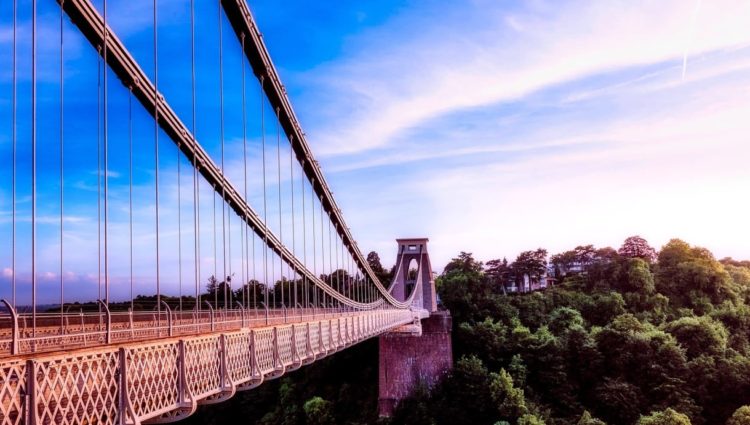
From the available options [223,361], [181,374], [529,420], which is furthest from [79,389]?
[529,420]

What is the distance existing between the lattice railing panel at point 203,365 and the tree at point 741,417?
29336 mm

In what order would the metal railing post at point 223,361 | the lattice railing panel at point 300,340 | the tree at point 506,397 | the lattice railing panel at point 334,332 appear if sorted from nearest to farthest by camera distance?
the metal railing post at point 223,361 → the lattice railing panel at point 300,340 → the lattice railing panel at point 334,332 → the tree at point 506,397

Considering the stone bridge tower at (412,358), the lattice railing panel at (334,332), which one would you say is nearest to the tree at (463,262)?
the stone bridge tower at (412,358)

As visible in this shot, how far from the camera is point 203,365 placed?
8383mm

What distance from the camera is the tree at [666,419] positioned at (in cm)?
3091

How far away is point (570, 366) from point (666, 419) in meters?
8.31

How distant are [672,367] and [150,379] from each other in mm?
35051

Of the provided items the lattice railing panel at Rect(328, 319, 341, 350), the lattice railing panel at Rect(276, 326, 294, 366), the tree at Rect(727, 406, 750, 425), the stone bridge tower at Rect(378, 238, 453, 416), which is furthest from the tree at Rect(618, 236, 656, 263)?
the lattice railing panel at Rect(276, 326, 294, 366)

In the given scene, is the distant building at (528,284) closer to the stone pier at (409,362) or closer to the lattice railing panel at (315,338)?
the stone pier at (409,362)

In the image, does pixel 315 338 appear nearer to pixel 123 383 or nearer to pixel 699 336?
pixel 123 383

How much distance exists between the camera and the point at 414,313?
37750mm

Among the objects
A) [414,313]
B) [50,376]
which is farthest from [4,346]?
[414,313]

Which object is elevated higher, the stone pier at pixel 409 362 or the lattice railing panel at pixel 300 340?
the lattice railing panel at pixel 300 340

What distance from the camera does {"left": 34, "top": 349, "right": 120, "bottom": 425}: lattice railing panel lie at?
509 centimetres
